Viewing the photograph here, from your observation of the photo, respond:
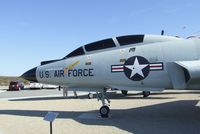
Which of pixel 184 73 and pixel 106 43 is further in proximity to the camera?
pixel 106 43

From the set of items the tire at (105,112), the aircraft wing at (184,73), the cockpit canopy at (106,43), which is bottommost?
the tire at (105,112)

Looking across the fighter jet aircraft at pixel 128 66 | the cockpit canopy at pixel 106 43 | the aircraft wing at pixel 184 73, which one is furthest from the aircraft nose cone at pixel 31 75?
the aircraft wing at pixel 184 73

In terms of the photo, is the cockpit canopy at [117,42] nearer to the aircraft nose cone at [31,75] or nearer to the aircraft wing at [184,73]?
the aircraft wing at [184,73]

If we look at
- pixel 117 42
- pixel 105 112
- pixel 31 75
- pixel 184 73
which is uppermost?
pixel 117 42

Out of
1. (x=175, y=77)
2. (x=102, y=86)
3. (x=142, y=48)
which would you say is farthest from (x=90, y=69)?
(x=175, y=77)

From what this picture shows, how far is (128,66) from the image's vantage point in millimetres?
12461

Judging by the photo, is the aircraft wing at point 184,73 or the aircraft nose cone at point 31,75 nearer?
the aircraft wing at point 184,73

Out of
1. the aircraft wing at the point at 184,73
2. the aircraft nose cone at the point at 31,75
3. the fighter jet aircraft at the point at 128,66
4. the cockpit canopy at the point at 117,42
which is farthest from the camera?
the aircraft nose cone at the point at 31,75

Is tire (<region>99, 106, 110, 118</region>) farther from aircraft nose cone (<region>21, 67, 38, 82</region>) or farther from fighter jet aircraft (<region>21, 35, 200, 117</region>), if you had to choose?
aircraft nose cone (<region>21, 67, 38, 82</region>)

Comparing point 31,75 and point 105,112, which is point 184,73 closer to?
point 105,112

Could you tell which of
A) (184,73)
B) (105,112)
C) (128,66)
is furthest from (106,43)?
(184,73)

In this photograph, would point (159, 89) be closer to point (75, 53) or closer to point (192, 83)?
point (192, 83)

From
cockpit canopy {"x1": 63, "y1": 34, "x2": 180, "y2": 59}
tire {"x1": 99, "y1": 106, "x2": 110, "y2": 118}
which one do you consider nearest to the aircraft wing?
cockpit canopy {"x1": 63, "y1": 34, "x2": 180, "y2": 59}

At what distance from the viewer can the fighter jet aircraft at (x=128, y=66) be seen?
455 inches
